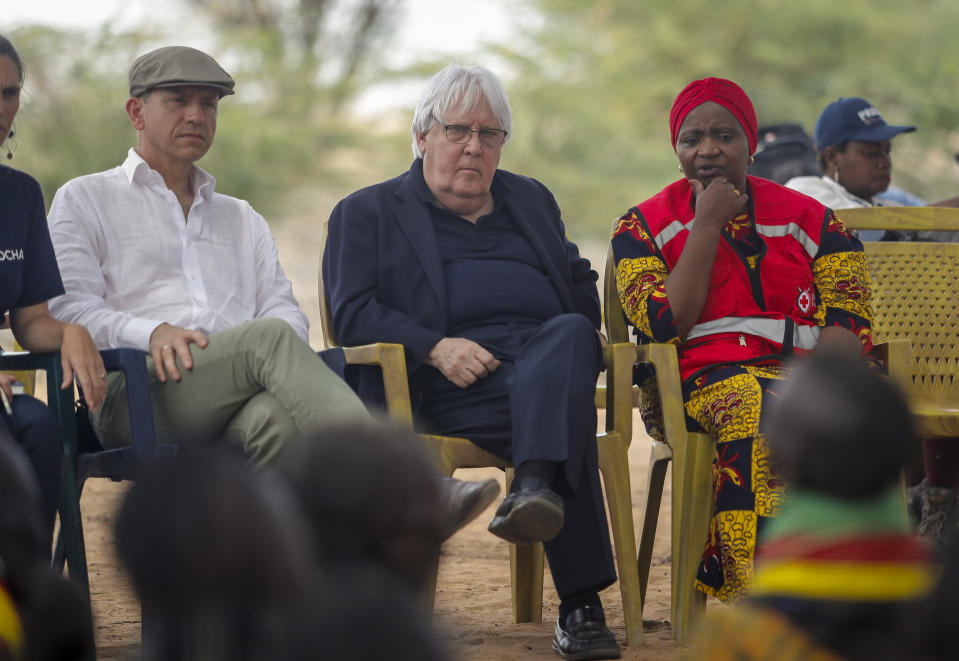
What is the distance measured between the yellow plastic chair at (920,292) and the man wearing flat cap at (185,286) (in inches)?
73.9

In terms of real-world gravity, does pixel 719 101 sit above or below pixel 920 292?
above

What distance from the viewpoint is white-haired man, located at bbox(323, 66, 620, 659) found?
304cm

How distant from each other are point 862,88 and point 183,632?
1854 cm

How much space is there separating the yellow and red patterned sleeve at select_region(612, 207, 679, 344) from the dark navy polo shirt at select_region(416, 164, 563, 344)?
22cm

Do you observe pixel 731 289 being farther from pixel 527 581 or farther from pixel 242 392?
pixel 242 392

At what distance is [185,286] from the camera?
3500 millimetres

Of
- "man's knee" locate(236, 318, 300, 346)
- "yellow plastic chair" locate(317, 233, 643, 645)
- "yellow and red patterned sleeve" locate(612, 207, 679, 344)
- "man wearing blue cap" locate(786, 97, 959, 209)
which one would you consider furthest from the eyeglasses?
"man wearing blue cap" locate(786, 97, 959, 209)

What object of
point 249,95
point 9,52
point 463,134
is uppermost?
point 249,95

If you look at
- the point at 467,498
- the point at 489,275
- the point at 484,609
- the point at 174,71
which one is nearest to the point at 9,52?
the point at 174,71

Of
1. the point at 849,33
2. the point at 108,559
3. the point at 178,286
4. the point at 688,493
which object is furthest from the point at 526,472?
the point at 849,33

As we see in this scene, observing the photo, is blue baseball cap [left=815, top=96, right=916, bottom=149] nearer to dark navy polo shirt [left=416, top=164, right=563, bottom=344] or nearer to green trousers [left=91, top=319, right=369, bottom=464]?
dark navy polo shirt [left=416, top=164, right=563, bottom=344]

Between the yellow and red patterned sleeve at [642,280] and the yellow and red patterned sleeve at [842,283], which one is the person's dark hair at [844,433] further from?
the yellow and red patterned sleeve at [842,283]

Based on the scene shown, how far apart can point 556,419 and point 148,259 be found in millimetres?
1297

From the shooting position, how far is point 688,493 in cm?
327
